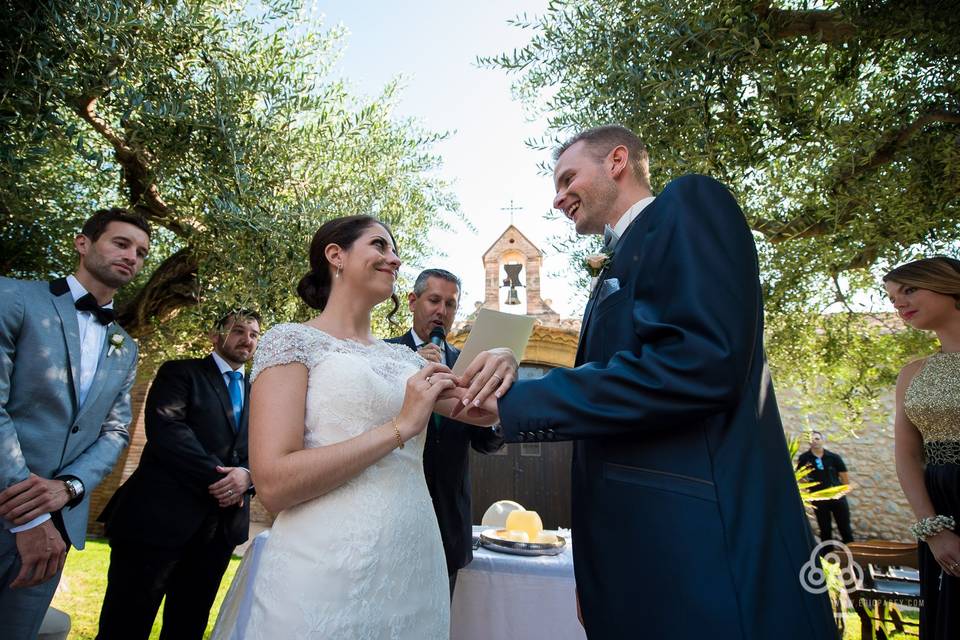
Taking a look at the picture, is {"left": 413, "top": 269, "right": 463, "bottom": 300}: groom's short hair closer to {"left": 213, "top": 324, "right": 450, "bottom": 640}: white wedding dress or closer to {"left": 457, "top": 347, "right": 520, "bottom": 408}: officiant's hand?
{"left": 213, "top": 324, "right": 450, "bottom": 640}: white wedding dress

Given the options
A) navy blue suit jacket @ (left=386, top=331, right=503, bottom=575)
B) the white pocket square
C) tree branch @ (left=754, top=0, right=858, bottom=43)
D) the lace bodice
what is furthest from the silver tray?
tree branch @ (left=754, top=0, right=858, bottom=43)

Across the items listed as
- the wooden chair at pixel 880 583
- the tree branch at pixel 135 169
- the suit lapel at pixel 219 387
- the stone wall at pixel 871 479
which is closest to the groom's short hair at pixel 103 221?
the tree branch at pixel 135 169

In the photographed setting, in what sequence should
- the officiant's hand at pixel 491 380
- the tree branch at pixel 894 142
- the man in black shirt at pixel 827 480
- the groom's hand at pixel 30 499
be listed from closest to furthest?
the officiant's hand at pixel 491 380, the groom's hand at pixel 30 499, the tree branch at pixel 894 142, the man in black shirt at pixel 827 480

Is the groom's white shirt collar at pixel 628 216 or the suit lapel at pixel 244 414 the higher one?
the groom's white shirt collar at pixel 628 216

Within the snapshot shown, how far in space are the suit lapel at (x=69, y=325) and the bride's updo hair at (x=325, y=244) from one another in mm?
1147

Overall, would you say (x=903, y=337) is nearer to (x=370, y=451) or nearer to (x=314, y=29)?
(x=370, y=451)

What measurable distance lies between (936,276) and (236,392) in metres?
4.48

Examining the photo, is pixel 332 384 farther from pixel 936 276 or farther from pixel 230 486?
pixel 936 276

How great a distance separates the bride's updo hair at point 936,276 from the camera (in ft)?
9.50

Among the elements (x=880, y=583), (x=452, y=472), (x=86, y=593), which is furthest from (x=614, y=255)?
(x=86, y=593)

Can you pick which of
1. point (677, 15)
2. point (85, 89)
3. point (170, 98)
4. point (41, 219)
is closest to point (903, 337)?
point (677, 15)

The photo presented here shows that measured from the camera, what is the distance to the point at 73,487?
2.59 meters

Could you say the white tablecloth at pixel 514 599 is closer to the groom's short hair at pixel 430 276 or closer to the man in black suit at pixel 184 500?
the man in black suit at pixel 184 500

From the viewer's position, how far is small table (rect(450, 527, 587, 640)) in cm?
310
